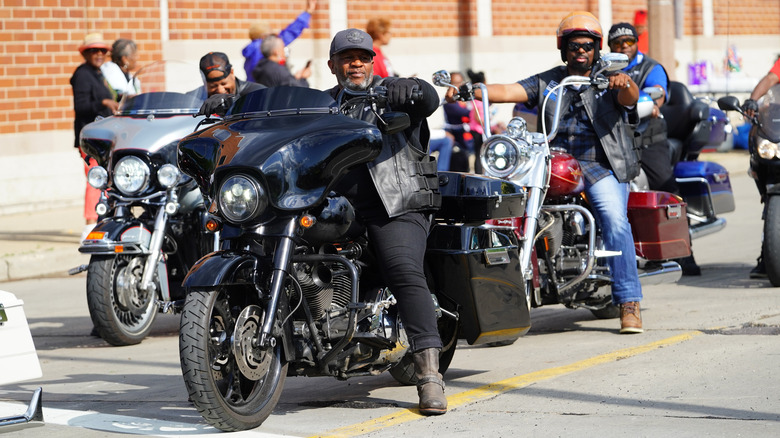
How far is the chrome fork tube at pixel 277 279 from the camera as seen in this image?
5180mm

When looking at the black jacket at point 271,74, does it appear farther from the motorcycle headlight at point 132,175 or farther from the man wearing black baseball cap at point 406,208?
the man wearing black baseball cap at point 406,208

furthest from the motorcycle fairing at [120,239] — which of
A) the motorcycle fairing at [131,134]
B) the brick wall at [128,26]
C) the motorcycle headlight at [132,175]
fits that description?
the brick wall at [128,26]

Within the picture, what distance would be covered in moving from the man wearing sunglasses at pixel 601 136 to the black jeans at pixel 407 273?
1.91m

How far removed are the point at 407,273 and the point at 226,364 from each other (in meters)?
0.89

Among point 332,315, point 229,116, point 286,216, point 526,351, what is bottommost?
point 526,351

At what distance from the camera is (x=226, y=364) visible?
5.29 m

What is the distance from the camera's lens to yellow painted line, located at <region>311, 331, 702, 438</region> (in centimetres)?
537

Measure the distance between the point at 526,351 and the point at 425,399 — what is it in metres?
1.68

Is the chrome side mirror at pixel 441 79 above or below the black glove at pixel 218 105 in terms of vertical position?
above

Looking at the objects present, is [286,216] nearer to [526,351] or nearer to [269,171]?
[269,171]

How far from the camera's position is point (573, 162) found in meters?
7.40

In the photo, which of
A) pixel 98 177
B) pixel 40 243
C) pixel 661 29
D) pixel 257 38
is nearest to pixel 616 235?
pixel 98 177

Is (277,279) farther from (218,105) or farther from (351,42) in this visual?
(351,42)

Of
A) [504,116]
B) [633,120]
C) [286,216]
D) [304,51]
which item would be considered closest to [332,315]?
[286,216]
